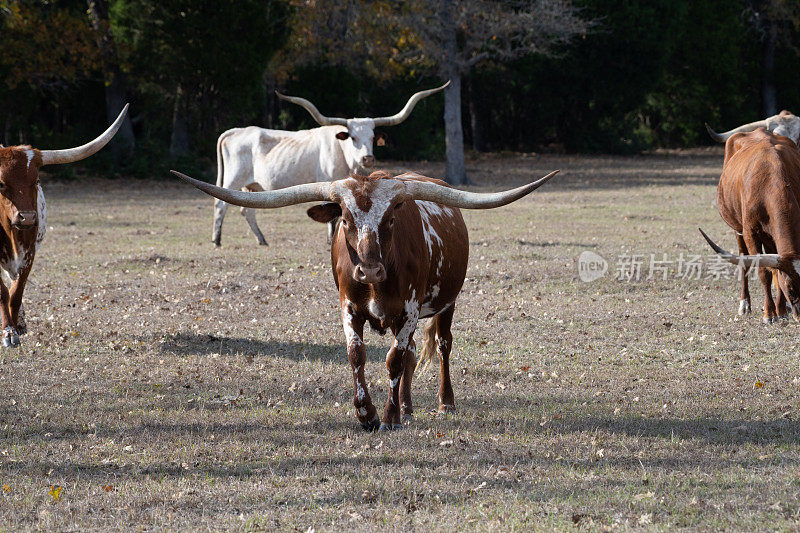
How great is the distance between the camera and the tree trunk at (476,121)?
39.9 metres

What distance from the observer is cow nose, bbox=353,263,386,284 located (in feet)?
17.5

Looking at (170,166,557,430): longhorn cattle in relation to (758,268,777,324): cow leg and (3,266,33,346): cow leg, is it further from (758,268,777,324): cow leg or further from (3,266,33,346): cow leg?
(758,268,777,324): cow leg

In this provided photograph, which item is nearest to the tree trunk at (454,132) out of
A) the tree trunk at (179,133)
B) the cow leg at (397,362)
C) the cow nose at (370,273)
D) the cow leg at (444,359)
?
the tree trunk at (179,133)

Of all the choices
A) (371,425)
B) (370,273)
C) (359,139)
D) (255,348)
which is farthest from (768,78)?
(370,273)

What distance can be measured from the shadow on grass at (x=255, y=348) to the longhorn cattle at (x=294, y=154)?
5.95 meters

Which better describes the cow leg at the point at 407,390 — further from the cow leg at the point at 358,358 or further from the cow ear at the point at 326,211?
the cow ear at the point at 326,211

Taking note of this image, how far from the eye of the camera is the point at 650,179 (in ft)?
94.2

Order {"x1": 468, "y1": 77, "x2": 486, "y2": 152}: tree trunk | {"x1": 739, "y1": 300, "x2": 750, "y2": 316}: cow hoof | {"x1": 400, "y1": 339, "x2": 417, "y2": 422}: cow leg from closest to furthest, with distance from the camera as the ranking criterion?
{"x1": 400, "y1": 339, "x2": 417, "y2": 422}: cow leg → {"x1": 739, "y1": 300, "x2": 750, "y2": 316}: cow hoof → {"x1": 468, "y1": 77, "x2": 486, "y2": 152}: tree trunk

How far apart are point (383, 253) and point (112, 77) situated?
2524 centimetres

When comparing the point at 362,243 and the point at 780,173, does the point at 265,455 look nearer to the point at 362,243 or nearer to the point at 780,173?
the point at 362,243

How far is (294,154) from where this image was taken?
1527cm

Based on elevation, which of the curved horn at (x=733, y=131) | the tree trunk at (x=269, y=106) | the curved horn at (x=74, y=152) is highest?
the tree trunk at (x=269, y=106)

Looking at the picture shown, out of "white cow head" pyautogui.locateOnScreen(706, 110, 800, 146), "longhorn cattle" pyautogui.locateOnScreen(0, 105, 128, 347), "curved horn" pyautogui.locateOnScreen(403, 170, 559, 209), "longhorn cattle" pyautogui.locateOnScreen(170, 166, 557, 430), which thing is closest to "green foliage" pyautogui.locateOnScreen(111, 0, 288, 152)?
"white cow head" pyautogui.locateOnScreen(706, 110, 800, 146)

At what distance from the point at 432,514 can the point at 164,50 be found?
24.3 metres
